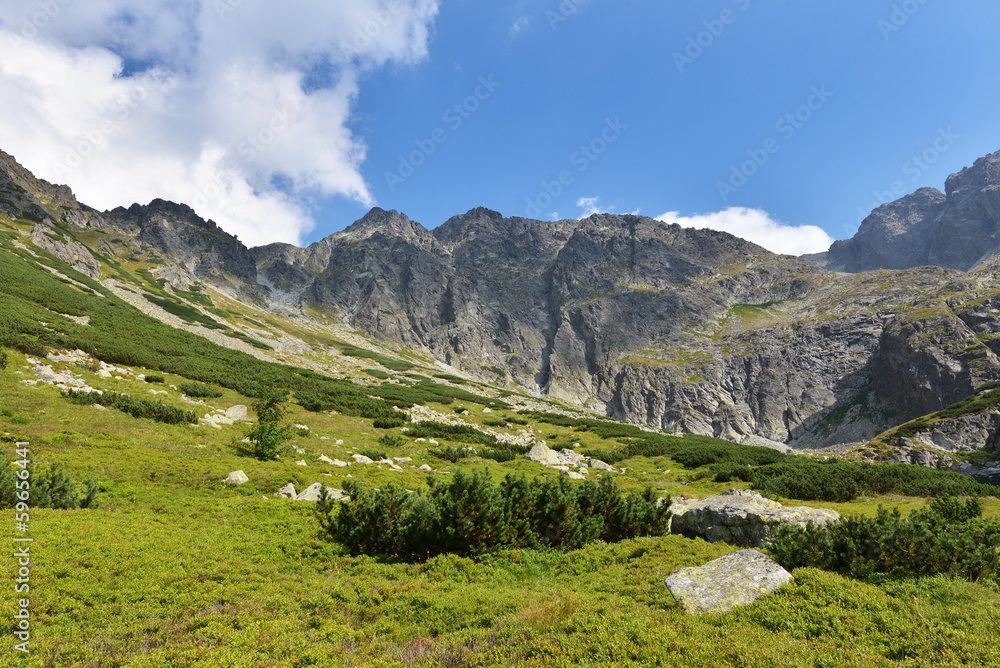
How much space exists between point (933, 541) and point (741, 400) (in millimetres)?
140659

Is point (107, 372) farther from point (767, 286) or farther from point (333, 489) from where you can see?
point (767, 286)

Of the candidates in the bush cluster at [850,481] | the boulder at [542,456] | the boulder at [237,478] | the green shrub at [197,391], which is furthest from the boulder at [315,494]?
the bush cluster at [850,481]

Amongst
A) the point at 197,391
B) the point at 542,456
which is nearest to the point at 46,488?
the point at 197,391

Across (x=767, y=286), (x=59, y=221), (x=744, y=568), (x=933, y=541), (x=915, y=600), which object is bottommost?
(x=744, y=568)

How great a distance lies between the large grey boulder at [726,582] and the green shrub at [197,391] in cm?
3189

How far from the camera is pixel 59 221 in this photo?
4572 inches

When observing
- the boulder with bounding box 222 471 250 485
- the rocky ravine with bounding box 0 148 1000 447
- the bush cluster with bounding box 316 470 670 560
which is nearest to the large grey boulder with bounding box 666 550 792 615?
the bush cluster with bounding box 316 470 670 560

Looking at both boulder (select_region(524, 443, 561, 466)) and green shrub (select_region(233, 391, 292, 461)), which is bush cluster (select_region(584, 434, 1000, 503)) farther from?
green shrub (select_region(233, 391, 292, 461))

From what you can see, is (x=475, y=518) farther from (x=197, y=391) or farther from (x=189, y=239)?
(x=189, y=239)

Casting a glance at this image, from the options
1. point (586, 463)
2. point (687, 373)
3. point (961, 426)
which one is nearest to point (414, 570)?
point (586, 463)

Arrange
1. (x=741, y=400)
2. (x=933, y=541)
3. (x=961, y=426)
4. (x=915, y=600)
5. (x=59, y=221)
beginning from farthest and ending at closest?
(x=741, y=400) < (x=59, y=221) < (x=961, y=426) < (x=933, y=541) < (x=915, y=600)

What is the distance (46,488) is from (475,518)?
1171 centimetres

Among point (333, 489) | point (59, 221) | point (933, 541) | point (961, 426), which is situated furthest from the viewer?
point (59, 221)

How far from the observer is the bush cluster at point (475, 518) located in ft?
37.4
